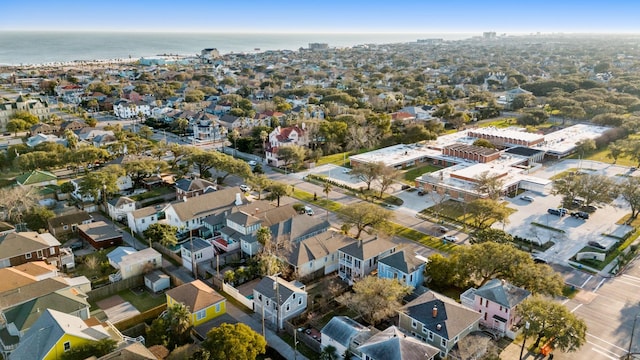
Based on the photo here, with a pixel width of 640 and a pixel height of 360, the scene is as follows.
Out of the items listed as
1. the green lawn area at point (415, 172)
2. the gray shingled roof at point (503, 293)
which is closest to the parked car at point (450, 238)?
the gray shingled roof at point (503, 293)

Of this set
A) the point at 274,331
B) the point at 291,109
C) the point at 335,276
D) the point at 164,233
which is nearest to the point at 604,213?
the point at 335,276

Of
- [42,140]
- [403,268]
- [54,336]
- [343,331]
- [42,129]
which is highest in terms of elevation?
[42,129]

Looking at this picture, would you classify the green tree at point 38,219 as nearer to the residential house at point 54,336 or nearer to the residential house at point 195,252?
the residential house at point 195,252

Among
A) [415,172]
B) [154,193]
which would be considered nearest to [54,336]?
[154,193]

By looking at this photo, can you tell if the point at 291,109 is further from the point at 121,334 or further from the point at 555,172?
the point at 121,334

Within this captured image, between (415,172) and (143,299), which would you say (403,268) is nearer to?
(143,299)

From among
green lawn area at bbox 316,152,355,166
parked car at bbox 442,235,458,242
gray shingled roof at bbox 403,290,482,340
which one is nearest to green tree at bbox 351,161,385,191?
green lawn area at bbox 316,152,355,166
